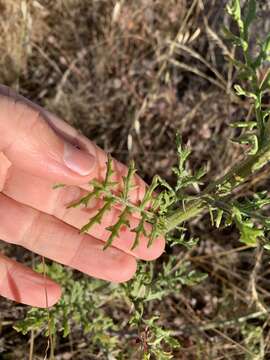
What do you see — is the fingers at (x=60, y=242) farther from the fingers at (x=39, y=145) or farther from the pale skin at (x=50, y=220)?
the fingers at (x=39, y=145)

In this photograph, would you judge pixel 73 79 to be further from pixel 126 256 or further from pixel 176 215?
pixel 176 215

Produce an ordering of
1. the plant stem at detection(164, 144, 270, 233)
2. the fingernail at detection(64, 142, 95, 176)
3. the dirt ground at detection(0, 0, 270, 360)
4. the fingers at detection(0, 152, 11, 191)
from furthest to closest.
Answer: the dirt ground at detection(0, 0, 270, 360), the fingers at detection(0, 152, 11, 191), the fingernail at detection(64, 142, 95, 176), the plant stem at detection(164, 144, 270, 233)

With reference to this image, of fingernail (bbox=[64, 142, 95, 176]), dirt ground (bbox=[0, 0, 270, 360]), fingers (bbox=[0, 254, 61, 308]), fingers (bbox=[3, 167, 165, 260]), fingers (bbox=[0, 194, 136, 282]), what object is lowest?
fingers (bbox=[0, 254, 61, 308])

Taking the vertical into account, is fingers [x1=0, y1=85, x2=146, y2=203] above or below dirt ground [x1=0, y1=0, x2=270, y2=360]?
below

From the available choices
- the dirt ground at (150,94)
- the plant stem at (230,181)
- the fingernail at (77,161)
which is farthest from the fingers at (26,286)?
the plant stem at (230,181)

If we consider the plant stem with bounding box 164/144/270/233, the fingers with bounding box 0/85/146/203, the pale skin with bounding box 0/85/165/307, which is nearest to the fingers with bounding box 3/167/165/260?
the pale skin with bounding box 0/85/165/307

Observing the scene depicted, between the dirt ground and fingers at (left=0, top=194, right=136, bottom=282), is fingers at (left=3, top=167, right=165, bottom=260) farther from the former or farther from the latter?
the dirt ground


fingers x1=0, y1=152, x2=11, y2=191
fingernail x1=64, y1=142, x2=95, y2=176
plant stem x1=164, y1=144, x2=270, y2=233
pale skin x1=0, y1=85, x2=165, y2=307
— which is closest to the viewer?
plant stem x1=164, y1=144, x2=270, y2=233

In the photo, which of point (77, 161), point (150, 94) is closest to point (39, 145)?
point (77, 161)
